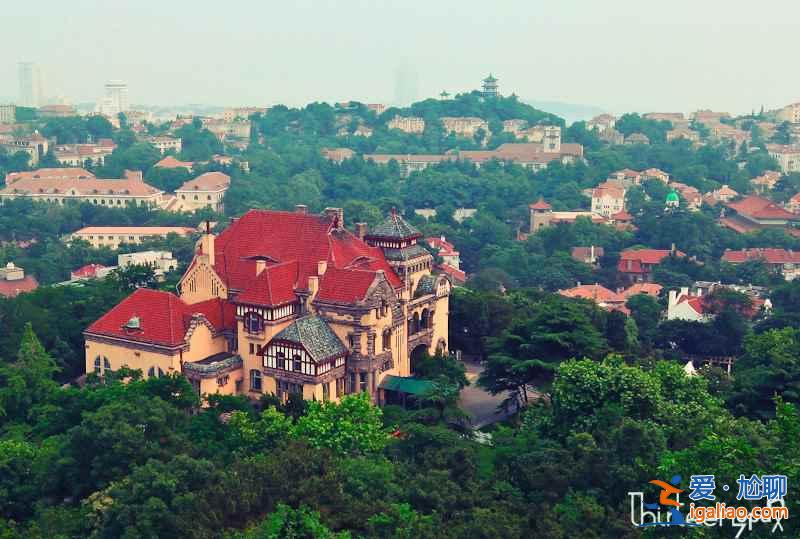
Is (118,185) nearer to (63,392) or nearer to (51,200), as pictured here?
(51,200)

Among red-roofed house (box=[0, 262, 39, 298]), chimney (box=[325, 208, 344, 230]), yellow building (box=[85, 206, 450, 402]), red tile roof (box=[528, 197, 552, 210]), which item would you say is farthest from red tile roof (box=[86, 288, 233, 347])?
red tile roof (box=[528, 197, 552, 210])

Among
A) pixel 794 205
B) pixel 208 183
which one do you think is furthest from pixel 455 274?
pixel 208 183

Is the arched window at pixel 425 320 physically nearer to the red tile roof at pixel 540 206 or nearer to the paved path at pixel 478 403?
the paved path at pixel 478 403

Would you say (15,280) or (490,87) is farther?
(490,87)

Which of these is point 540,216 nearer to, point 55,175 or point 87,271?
point 87,271

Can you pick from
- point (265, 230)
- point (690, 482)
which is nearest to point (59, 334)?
point (265, 230)
